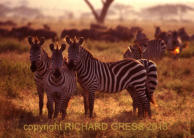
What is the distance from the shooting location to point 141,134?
5.90 metres

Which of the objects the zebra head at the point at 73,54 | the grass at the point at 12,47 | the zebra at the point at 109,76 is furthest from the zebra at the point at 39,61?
the grass at the point at 12,47

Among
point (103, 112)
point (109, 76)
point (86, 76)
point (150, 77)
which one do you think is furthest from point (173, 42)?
point (86, 76)

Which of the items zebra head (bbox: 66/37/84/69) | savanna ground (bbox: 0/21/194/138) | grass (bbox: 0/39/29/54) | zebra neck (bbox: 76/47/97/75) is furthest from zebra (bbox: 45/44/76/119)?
grass (bbox: 0/39/29/54)

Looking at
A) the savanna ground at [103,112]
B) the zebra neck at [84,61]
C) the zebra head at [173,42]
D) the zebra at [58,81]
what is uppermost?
the zebra head at [173,42]

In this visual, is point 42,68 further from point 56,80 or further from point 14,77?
point 14,77

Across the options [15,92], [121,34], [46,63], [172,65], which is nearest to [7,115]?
[46,63]

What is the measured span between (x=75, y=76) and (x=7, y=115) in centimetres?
189

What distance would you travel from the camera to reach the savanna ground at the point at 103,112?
6.09 metres

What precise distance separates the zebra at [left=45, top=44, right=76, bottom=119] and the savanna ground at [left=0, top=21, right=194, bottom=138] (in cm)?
47

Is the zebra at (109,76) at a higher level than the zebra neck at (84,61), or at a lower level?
lower

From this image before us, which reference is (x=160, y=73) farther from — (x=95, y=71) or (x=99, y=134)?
(x=99, y=134)

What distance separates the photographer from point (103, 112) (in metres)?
8.15

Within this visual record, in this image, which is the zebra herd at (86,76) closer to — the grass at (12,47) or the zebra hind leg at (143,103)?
the zebra hind leg at (143,103)

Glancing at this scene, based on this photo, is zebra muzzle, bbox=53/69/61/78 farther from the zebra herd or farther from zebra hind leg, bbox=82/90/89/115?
zebra hind leg, bbox=82/90/89/115
